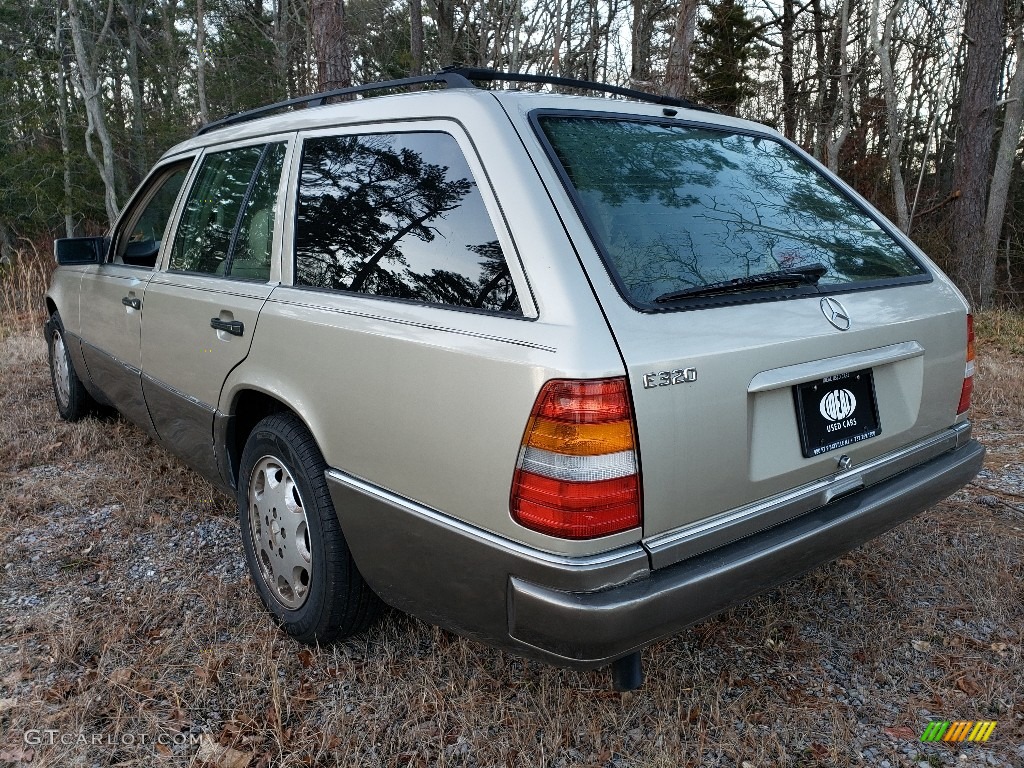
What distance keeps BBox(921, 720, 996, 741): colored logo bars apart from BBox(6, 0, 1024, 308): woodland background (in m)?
10.3

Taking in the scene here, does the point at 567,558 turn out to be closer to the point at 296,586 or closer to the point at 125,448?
the point at 296,586

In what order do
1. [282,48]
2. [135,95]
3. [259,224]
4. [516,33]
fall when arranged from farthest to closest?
[135,95], [282,48], [516,33], [259,224]

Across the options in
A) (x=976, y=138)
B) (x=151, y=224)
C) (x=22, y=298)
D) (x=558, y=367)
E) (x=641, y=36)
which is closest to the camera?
(x=558, y=367)

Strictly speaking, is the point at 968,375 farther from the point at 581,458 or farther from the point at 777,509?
the point at 581,458

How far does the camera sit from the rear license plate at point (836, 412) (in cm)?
196

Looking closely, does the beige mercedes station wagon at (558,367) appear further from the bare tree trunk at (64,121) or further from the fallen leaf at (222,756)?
the bare tree trunk at (64,121)

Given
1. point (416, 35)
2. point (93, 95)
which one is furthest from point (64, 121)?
point (416, 35)

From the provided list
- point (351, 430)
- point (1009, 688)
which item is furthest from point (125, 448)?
point (1009, 688)

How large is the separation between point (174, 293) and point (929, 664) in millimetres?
3190

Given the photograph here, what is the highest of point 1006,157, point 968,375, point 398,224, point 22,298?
point 1006,157

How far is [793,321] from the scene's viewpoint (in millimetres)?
1952

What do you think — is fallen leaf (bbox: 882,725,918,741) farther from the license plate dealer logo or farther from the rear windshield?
the rear windshield

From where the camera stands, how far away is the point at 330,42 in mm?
7414

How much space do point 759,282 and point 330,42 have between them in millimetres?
6788
